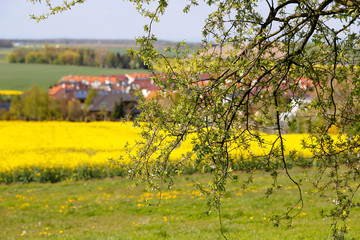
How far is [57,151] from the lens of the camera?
3011cm

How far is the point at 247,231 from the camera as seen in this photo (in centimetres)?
997

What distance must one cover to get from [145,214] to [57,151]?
55.8 feet

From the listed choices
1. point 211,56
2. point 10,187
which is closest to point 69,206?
point 10,187

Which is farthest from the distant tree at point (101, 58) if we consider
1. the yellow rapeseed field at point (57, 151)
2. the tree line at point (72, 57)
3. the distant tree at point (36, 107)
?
the yellow rapeseed field at point (57, 151)

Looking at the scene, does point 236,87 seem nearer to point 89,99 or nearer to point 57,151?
point 57,151

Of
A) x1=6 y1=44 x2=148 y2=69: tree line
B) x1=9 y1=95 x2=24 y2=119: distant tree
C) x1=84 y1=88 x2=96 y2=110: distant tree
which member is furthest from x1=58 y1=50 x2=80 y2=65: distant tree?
x1=9 y1=95 x2=24 y2=119: distant tree

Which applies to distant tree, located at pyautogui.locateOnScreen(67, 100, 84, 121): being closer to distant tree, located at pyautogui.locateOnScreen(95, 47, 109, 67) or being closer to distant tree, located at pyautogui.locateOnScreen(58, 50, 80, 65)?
distant tree, located at pyautogui.locateOnScreen(95, 47, 109, 67)

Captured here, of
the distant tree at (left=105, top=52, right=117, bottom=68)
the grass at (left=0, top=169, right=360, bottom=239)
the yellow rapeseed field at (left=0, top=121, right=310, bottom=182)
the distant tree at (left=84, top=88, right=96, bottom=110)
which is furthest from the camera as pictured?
the distant tree at (left=105, top=52, right=117, bottom=68)

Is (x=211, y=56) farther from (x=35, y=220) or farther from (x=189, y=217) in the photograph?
(x=35, y=220)

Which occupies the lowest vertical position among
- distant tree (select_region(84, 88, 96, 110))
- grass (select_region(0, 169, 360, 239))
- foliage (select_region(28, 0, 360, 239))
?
distant tree (select_region(84, 88, 96, 110))

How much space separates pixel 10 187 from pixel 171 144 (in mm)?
19969

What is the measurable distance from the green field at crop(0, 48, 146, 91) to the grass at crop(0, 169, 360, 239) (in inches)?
3292

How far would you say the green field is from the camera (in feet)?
351

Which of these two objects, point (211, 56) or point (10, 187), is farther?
point (10, 187)
